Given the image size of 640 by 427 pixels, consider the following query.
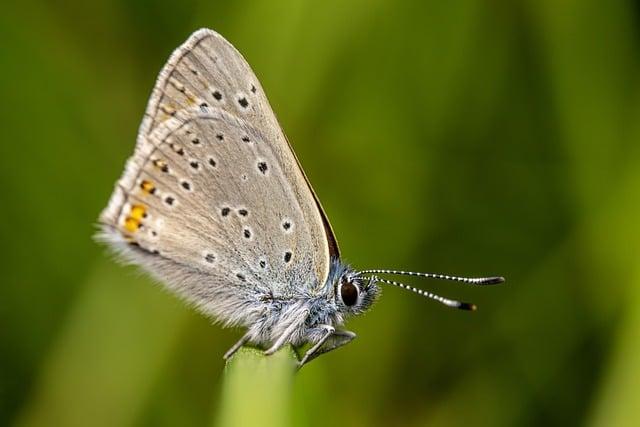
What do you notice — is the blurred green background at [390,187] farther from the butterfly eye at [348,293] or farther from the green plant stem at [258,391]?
the green plant stem at [258,391]

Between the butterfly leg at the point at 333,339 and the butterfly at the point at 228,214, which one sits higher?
the butterfly at the point at 228,214

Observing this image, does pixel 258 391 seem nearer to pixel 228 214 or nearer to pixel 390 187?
pixel 228 214

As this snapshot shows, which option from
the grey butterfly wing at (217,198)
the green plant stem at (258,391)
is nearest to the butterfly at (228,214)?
the grey butterfly wing at (217,198)

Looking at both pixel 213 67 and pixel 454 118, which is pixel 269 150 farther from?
pixel 454 118

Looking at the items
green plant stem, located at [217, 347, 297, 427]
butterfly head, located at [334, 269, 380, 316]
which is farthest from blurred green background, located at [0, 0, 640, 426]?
green plant stem, located at [217, 347, 297, 427]

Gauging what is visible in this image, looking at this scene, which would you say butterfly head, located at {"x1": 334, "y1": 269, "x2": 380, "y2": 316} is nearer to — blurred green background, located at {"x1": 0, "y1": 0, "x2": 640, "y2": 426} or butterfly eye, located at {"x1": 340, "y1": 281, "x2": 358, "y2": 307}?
butterfly eye, located at {"x1": 340, "y1": 281, "x2": 358, "y2": 307}

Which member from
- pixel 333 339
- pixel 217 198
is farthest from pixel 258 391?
pixel 217 198

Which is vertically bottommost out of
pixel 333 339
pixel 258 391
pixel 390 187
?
pixel 333 339
